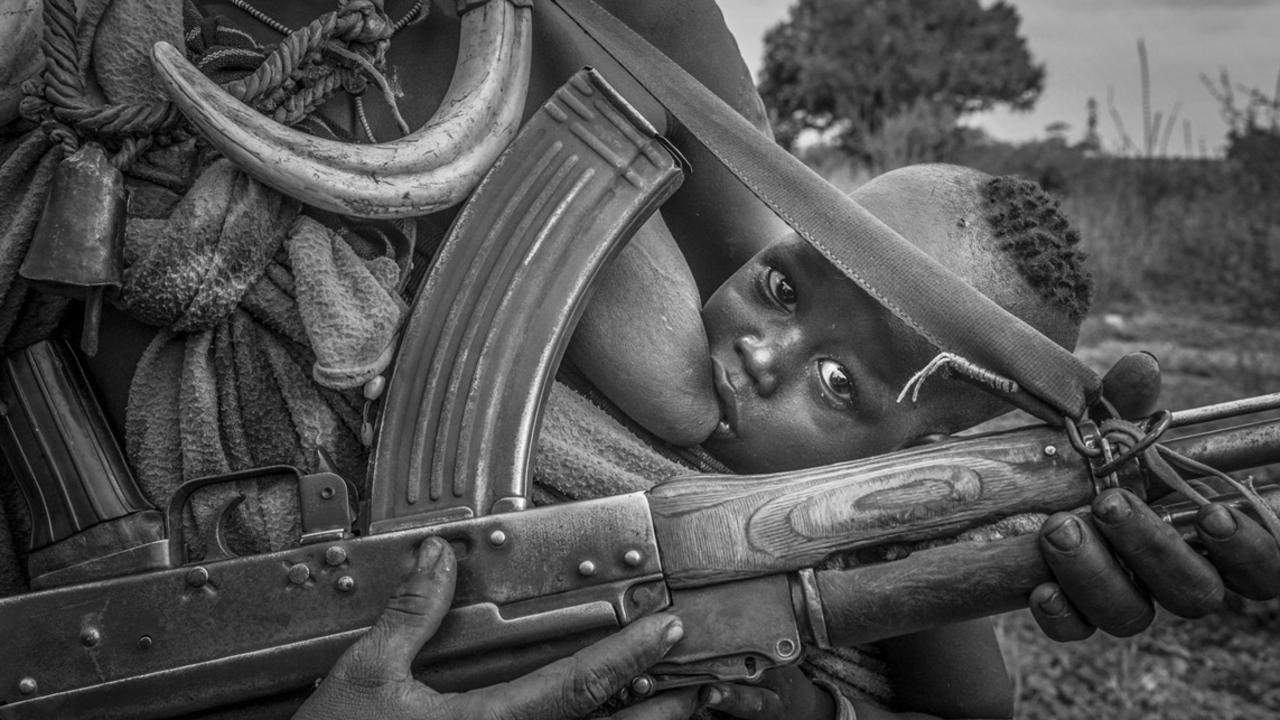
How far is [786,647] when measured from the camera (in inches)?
58.6

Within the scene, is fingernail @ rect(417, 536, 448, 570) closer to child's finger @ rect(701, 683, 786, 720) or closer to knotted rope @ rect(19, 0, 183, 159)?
child's finger @ rect(701, 683, 786, 720)

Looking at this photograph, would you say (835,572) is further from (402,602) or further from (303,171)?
(303,171)

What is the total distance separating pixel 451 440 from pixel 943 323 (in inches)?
29.9

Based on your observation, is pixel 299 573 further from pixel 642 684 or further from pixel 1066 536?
pixel 1066 536

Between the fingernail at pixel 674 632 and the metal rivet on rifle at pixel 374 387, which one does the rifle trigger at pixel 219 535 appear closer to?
the metal rivet on rifle at pixel 374 387

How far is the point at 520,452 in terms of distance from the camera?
5.24 feet

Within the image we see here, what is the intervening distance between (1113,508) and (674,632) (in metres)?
0.62

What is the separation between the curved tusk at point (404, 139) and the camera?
1488mm

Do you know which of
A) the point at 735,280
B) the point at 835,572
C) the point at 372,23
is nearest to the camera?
the point at 835,572

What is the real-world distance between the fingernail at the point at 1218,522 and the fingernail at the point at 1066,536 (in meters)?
0.17

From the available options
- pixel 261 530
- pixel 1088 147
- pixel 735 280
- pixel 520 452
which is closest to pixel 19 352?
pixel 261 530

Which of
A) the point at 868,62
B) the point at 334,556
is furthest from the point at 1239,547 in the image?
the point at 868,62

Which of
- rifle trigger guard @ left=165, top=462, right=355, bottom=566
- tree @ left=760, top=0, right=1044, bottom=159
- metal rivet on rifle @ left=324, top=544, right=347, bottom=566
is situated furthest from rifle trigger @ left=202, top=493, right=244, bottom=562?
tree @ left=760, top=0, right=1044, bottom=159

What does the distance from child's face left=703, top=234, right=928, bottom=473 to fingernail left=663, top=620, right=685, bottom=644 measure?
15.2 inches
